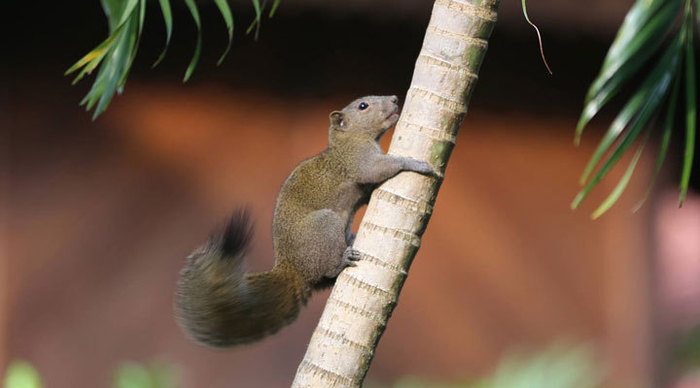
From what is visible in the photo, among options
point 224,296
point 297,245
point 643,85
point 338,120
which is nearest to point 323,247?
point 297,245

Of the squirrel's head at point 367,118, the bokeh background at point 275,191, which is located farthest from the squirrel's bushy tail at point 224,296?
the bokeh background at point 275,191

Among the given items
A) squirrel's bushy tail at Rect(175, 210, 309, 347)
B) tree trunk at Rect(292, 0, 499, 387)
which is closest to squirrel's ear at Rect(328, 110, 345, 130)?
squirrel's bushy tail at Rect(175, 210, 309, 347)

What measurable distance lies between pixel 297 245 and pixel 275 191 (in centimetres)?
214

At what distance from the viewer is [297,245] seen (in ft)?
10.6

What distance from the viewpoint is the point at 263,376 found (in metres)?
5.26

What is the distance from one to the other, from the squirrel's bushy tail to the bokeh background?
6.83 feet

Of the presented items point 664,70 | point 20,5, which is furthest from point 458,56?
point 20,5

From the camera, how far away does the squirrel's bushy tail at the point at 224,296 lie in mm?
2883

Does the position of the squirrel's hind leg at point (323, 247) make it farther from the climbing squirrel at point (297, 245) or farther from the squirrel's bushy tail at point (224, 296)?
the squirrel's bushy tail at point (224, 296)

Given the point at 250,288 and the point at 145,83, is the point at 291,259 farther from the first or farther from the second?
the point at 145,83

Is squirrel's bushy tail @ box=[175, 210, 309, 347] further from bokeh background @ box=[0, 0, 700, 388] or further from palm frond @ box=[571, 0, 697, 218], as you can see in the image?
bokeh background @ box=[0, 0, 700, 388]

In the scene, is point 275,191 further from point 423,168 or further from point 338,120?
point 423,168

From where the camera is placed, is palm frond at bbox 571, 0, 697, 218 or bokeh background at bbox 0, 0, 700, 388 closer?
palm frond at bbox 571, 0, 697, 218

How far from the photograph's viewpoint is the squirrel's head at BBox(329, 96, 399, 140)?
3.59 meters
